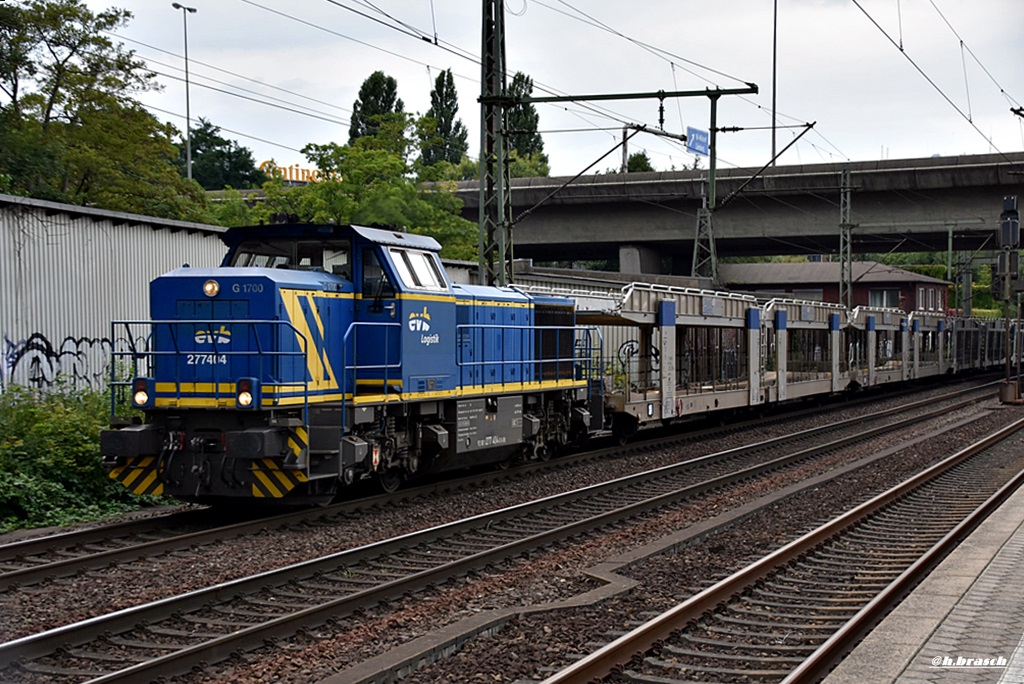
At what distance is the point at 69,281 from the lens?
17.8 m

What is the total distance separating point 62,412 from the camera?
14242 mm

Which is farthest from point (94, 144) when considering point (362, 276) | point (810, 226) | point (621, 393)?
point (810, 226)

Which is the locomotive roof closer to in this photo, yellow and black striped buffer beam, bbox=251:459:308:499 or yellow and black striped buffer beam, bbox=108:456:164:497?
yellow and black striped buffer beam, bbox=108:456:164:497

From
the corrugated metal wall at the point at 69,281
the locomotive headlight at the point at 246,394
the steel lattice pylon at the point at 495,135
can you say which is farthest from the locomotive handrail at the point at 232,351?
the steel lattice pylon at the point at 495,135

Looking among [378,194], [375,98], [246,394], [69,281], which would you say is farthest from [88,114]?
[375,98]

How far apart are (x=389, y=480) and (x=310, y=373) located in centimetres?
254

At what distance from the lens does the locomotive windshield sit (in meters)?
12.9

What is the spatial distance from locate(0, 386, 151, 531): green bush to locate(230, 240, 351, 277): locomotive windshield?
3.18 metres

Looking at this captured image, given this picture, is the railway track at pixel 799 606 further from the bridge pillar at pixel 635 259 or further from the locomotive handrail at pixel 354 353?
the bridge pillar at pixel 635 259

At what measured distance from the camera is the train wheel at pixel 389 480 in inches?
552

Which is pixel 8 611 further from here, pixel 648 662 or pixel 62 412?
pixel 62 412

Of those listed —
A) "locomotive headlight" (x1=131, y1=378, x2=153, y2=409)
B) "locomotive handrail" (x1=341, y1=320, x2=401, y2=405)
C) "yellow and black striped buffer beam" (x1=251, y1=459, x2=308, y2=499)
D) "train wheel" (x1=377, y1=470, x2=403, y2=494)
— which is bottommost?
"train wheel" (x1=377, y1=470, x2=403, y2=494)

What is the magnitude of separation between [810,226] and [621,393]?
27.8 m

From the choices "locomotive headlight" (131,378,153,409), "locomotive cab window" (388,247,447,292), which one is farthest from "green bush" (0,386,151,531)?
"locomotive cab window" (388,247,447,292)
